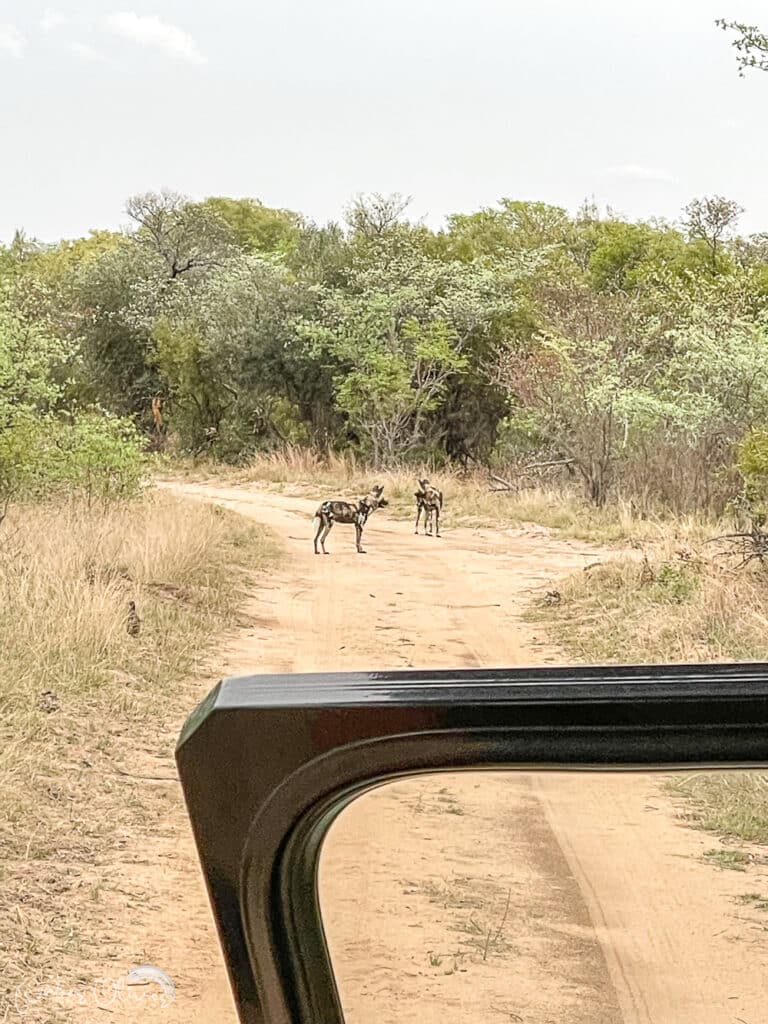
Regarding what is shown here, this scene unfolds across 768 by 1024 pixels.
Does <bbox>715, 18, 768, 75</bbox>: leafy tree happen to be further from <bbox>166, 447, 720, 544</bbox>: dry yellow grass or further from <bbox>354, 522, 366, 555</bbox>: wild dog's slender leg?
<bbox>354, 522, 366, 555</bbox>: wild dog's slender leg

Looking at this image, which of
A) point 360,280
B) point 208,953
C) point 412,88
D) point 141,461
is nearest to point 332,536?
point 141,461

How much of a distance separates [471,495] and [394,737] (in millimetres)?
3543

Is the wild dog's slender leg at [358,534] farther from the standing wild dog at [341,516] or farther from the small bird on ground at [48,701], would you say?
the small bird on ground at [48,701]

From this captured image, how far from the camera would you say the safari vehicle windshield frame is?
224 millimetres

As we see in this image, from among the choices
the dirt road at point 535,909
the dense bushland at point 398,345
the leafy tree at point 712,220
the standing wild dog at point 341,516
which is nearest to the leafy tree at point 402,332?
the dense bushland at point 398,345

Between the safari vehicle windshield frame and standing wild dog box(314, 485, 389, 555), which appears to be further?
standing wild dog box(314, 485, 389, 555)

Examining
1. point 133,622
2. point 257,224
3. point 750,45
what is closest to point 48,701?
point 133,622

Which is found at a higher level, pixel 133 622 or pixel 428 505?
pixel 428 505

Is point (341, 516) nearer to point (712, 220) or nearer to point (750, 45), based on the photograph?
point (750, 45)

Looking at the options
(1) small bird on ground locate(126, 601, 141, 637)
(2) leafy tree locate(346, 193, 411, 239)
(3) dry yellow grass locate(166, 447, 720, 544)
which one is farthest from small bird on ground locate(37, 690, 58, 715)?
(2) leafy tree locate(346, 193, 411, 239)

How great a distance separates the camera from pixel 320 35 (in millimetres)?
2732

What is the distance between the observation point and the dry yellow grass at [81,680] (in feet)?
3.99

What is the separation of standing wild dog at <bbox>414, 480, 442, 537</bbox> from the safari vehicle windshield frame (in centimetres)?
311

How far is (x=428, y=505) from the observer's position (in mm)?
3504
